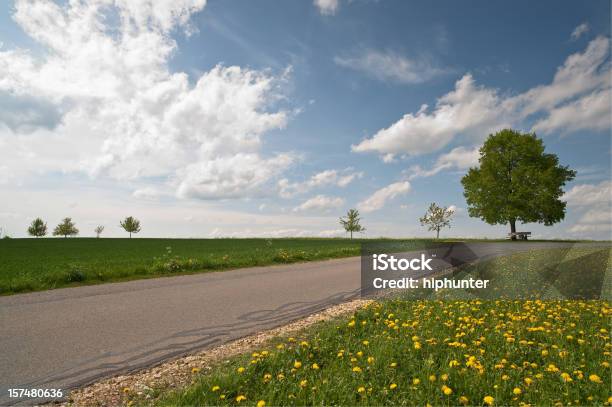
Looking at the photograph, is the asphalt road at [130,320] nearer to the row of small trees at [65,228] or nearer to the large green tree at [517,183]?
the large green tree at [517,183]

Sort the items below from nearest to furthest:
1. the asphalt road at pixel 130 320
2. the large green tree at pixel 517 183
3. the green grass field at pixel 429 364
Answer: the green grass field at pixel 429 364 < the asphalt road at pixel 130 320 < the large green tree at pixel 517 183

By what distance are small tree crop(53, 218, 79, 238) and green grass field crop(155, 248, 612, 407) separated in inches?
4010

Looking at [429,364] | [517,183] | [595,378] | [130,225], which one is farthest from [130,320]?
[130,225]

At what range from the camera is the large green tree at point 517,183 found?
Answer: 4297cm

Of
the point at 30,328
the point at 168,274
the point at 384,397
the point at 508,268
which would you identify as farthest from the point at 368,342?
the point at 508,268

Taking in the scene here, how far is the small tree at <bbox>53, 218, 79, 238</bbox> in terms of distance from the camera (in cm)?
8950

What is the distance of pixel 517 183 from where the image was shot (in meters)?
43.9

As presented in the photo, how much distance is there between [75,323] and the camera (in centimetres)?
691

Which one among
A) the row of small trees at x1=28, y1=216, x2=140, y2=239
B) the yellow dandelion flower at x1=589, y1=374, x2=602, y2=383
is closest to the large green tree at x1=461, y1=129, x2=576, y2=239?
the yellow dandelion flower at x1=589, y1=374, x2=602, y2=383

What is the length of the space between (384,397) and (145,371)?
10.2 feet

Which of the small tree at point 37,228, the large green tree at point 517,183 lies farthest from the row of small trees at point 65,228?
the large green tree at point 517,183

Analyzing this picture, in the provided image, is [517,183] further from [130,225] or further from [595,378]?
[130,225]

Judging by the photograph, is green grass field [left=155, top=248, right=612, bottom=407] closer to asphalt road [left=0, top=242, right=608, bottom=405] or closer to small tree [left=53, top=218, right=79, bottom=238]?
asphalt road [left=0, top=242, right=608, bottom=405]

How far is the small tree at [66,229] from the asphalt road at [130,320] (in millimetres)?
94073
